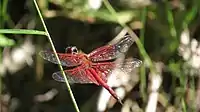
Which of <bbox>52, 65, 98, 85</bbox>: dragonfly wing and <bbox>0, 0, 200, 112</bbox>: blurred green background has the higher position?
<bbox>52, 65, 98, 85</bbox>: dragonfly wing

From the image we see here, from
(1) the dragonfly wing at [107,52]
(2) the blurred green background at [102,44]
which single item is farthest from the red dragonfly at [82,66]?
(2) the blurred green background at [102,44]

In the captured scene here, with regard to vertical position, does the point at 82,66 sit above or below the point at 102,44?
above

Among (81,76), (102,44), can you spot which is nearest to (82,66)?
(81,76)

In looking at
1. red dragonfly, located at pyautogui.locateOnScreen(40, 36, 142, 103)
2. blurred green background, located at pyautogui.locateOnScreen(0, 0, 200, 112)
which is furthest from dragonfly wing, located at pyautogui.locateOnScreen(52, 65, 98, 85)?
blurred green background, located at pyautogui.locateOnScreen(0, 0, 200, 112)

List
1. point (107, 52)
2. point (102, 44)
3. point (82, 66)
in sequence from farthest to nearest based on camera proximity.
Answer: point (102, 44), point (107, 52), point (82, 66)

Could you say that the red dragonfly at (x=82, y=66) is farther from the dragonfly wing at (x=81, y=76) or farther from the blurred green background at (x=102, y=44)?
the blurred green background at (x=102, y=44)

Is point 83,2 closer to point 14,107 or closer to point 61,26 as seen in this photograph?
point 61,26

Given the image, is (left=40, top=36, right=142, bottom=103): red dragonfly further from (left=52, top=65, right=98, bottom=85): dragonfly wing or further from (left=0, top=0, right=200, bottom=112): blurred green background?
(left=0, top=0, right=200, bottom=112): blurred green background

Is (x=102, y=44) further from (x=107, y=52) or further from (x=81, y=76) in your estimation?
(x=81, y=76)
